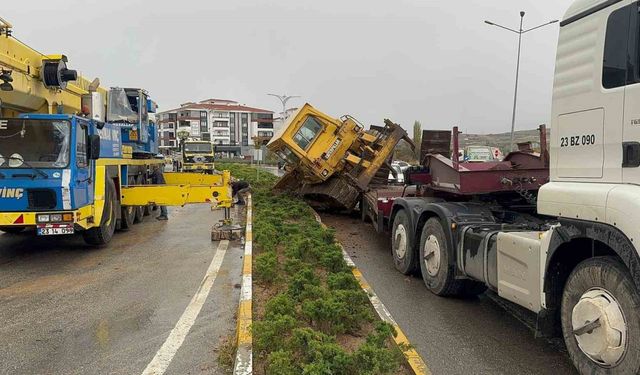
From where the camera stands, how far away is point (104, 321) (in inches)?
212

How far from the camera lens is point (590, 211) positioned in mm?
3465

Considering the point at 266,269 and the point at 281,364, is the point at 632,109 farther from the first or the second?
the point at 266,269

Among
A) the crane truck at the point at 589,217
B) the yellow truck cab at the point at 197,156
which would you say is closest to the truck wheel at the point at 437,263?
the crane truck at the point at 589,217

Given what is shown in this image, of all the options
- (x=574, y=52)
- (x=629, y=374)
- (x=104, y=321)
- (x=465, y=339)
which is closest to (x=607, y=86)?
(x=574, y=52)

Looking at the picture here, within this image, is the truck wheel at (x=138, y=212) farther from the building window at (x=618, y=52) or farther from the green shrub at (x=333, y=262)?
the building window at (x=618, y=52)

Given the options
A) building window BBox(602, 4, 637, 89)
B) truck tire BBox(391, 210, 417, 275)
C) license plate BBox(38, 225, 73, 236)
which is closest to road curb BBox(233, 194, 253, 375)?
truck tire BBox(391, 210, 417, 275)

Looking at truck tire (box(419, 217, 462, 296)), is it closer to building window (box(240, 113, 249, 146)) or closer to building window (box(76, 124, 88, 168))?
building window (box(76, 124, 88, 168))

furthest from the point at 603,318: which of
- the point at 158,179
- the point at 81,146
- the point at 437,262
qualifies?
the point at 158,179

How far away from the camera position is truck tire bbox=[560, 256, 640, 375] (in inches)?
123

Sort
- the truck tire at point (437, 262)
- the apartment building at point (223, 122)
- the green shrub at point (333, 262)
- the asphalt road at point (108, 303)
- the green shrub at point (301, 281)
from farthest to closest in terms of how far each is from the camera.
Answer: the apartment building at point (223, 122) < the green shrub at point (333, 262) < the truck tire at point (437, 262) < the green shrub at point (301, 281) < the asphalt road at point (108, 303)

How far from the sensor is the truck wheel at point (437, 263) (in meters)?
6.00

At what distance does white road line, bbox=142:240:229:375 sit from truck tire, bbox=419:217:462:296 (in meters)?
2.82

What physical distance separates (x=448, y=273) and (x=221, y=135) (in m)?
105

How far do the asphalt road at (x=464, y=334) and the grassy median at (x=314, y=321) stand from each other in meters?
0.46
